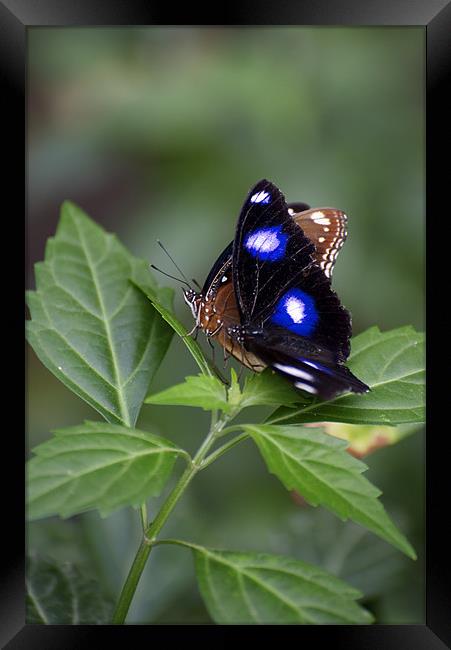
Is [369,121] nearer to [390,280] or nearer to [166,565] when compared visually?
[390,280]

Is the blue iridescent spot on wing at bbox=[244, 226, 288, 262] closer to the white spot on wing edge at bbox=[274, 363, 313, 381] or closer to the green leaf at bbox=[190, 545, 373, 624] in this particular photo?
the white spot on wing edge at bbox=[274, 363, 313, 381]

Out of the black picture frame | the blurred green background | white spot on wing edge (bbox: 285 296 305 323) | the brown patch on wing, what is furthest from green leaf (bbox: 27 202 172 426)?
the blurred green background

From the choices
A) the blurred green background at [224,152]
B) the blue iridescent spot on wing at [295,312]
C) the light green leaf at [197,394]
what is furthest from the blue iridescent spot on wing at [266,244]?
the blurred green background at [224,152]

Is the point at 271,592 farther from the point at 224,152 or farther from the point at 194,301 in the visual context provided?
the point at 224,152

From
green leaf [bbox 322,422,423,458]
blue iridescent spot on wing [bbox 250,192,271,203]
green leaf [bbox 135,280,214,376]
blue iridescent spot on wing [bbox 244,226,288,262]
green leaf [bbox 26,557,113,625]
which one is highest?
blue iridescent spot on wing [bbox 250,192,271,203]

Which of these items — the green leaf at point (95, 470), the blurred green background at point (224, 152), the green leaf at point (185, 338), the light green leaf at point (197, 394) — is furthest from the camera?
the blurred green background at point (224, 152)

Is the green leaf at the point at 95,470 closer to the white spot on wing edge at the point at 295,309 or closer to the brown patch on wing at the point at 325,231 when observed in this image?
the white spot on wing edge at the point at 295,309

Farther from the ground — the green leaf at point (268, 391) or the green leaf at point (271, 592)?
the green leaf at point (268, 391)
